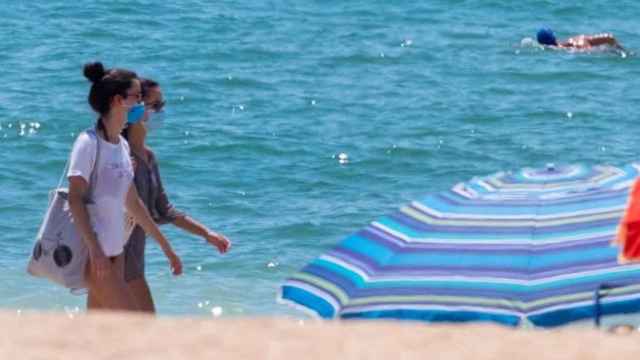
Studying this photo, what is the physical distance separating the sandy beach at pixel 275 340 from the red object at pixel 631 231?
2295mm

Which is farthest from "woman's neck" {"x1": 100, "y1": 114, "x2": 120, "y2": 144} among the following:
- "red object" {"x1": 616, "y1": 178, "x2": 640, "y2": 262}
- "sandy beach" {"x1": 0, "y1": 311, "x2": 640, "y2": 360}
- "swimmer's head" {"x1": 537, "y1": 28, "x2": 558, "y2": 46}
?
"swimmer's head" {"x1": 537, "y1": 28, "x2": 558, "y2": 46}

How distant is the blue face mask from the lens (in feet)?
19.4

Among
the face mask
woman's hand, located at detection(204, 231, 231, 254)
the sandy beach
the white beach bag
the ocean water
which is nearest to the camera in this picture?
the sandy beach

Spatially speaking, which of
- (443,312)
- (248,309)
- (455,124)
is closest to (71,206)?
(443,312)

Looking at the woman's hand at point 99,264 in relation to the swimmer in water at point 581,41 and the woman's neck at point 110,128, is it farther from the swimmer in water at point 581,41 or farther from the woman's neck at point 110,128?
the swimmer in water at point 581,41

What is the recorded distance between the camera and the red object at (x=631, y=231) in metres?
5.75

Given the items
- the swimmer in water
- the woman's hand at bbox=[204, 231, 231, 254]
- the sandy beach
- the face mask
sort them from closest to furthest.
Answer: the sandy beach → the face mask → the woman's hand at bbox=[204, 231, 231, 254] → the swimmer in water

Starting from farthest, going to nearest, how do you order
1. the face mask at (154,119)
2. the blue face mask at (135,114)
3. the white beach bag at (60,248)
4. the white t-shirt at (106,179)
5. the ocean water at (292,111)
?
the ocean water at (292,111) < the face mask at (154,119) < the blue face mask at (135,114) < the white beach bag at (60,248) < the white t-shirt at (106,179)

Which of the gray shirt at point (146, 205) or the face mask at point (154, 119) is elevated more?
the face mask at point (154, 119)

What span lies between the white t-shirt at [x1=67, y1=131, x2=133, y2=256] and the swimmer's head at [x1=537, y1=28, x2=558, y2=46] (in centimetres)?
1286

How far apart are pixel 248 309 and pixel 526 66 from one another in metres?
8.41

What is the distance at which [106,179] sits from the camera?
562cm

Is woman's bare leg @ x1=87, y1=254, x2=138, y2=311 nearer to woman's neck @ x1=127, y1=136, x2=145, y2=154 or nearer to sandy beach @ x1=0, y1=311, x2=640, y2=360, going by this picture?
woman's neck @ x1=127, y1=136, x2=145, y2=154

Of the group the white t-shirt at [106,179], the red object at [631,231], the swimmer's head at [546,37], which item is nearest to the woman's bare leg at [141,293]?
the white t-shirt at [106,179]
